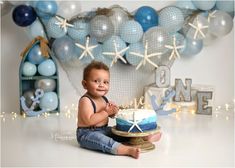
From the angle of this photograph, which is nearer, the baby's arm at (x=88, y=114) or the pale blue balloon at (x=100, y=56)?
the baby's arm at (x=88, y=114)

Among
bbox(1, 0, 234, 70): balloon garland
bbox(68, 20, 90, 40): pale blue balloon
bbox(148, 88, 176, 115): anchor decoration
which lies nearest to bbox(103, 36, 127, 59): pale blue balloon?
bbox(1, 0, 234, 70): balloon garland

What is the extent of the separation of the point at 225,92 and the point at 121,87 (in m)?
0.67

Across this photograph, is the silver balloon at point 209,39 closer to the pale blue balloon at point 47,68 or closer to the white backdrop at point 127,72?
the white backdrop at point 127,72

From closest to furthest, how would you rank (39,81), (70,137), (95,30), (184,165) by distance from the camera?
(184,165)
(70,137)
(95,30)
(39,81)

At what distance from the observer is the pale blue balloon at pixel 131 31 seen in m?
2.25

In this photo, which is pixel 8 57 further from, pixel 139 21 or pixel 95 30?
pixel 139 21

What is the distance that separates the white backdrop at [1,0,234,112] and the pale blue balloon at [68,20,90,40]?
0.22 meters

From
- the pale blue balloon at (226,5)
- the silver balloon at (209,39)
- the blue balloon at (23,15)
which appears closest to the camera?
the blue balloon at (23,15)

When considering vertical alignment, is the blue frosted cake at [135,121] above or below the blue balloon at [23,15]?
below

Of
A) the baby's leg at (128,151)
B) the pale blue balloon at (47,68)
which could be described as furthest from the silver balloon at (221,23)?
the baby's leg at (128,151)

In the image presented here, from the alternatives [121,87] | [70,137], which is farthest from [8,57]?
[70,137]

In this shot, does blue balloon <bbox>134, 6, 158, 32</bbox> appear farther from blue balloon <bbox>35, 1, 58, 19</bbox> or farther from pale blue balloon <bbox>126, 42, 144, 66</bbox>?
blue balloon <bbox>35, 1, 58, 19</bbox>

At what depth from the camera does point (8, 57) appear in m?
2.57

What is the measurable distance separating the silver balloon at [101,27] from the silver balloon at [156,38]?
195mm
